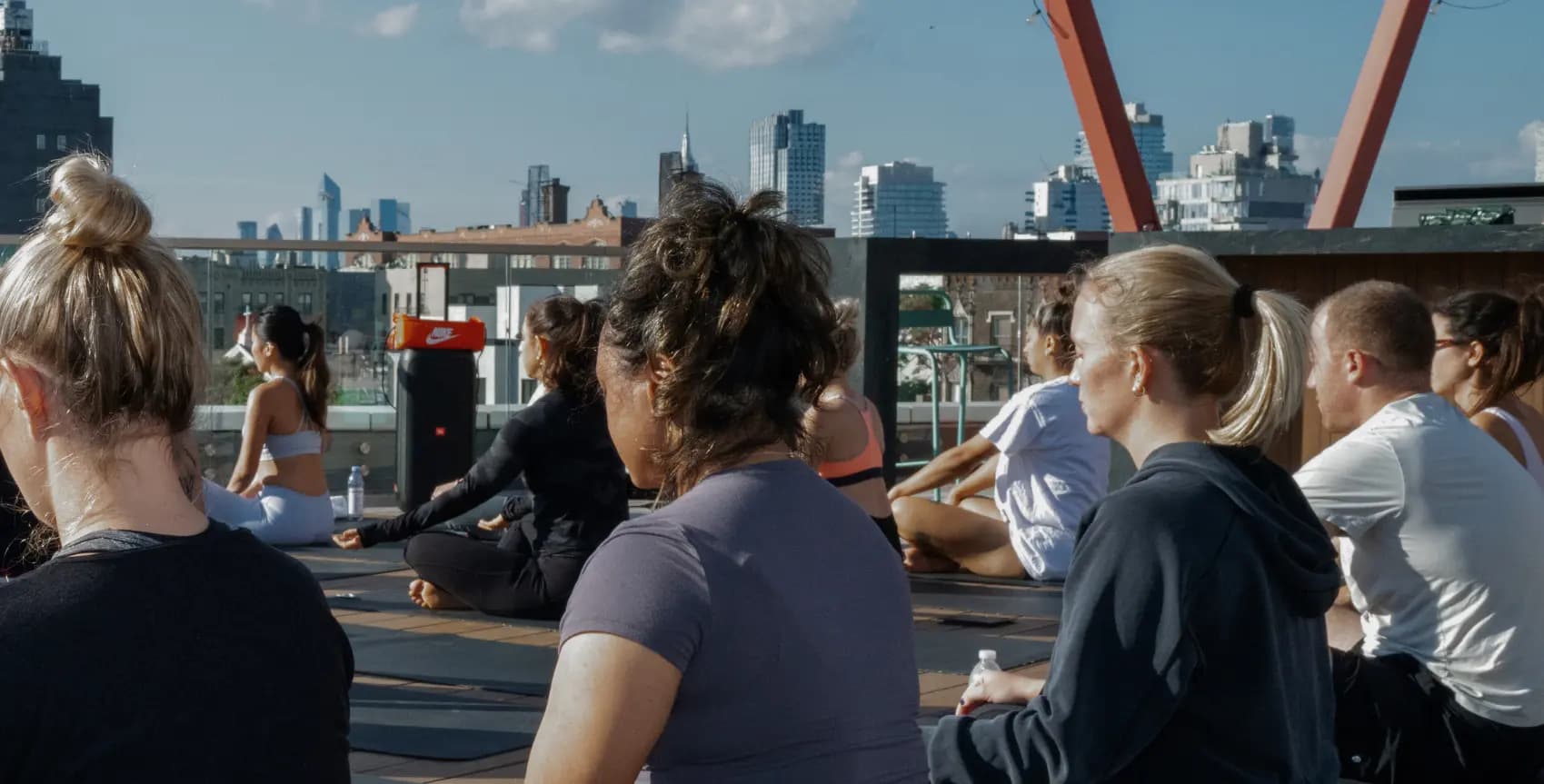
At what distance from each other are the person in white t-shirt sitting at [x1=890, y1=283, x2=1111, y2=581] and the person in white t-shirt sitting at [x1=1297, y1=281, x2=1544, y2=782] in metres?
2.58

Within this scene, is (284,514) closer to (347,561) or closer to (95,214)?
(347,561)

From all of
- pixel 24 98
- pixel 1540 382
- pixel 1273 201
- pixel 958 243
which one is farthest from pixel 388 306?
pixel 1273 201

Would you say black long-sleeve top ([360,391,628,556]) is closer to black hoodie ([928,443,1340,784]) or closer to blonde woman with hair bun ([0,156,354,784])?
black hoodie ([928,443,1340,784])

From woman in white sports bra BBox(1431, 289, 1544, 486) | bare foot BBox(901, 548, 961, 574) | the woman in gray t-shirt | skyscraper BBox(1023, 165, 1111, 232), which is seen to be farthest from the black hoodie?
skyscraper BBox(1023, 165, 1111, 232)

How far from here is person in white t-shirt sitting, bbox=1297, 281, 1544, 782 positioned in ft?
9.91

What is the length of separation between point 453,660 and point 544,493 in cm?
74

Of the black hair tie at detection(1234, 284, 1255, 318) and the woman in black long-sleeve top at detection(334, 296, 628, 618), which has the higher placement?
the black hair tie at detection(1234, 284, 1255, 318)

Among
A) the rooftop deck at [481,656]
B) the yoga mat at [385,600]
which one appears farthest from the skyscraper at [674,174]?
the yoga mat at [385,600]

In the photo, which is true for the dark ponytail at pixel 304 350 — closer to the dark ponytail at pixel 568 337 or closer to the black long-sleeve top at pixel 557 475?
the black long-sleeve top at pixel 557 475

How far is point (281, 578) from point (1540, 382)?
5449 millimetres

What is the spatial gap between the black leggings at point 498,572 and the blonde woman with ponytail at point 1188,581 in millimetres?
3203

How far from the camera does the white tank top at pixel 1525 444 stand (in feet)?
13.1

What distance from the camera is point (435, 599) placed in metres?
5.66

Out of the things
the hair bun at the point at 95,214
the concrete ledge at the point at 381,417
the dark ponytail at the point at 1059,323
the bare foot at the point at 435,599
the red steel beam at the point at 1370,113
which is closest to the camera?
the hair bun at the point at 95,214
